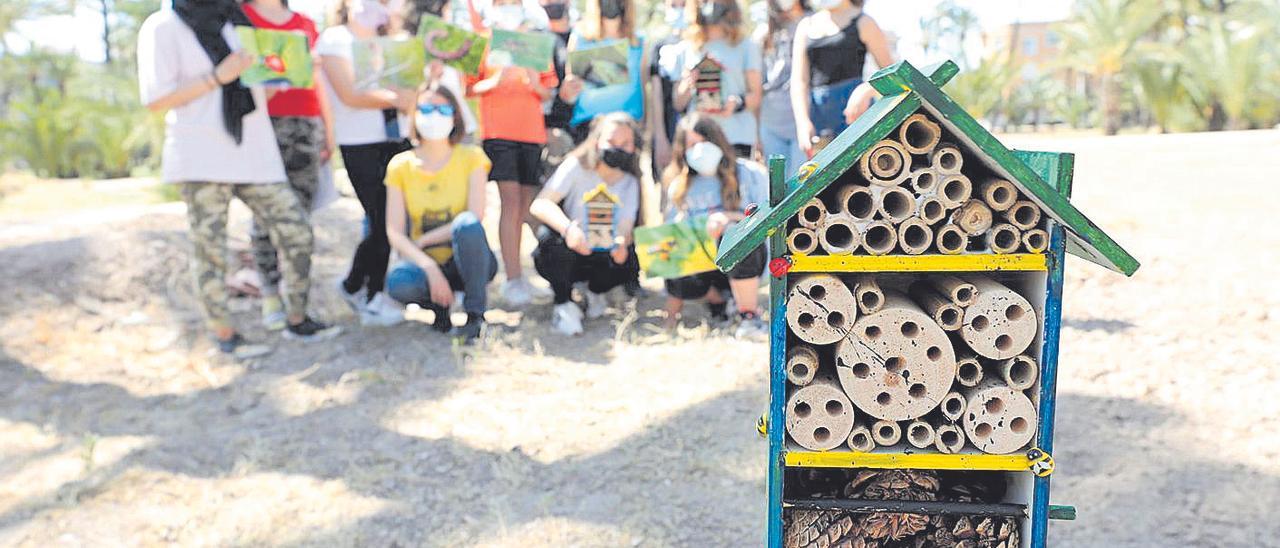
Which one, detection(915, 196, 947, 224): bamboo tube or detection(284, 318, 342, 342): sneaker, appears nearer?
detection(915, 196, 947, 224): bamboo tube

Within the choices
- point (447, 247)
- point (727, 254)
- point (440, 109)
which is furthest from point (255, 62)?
point (727, 254)

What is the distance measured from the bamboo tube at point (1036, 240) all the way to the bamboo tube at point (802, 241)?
42cm

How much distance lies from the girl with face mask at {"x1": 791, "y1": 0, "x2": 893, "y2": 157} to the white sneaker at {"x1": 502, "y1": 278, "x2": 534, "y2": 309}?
202 cm

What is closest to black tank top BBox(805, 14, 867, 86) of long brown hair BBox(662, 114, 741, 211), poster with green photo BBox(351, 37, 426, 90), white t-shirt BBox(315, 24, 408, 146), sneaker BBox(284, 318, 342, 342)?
long brown hair BBox(662, 114, 741, 211)

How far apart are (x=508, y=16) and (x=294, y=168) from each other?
1443 millimetres

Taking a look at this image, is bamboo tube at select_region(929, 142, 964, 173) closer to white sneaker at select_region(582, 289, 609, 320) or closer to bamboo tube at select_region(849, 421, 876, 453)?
bamboo tube at select_region(849, 421, 876, 453)

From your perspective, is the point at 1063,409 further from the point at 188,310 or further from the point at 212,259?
the point at 188,310

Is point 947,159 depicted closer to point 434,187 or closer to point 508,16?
point 434,187

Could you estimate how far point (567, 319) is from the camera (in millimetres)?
4859

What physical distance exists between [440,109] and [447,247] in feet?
2.39

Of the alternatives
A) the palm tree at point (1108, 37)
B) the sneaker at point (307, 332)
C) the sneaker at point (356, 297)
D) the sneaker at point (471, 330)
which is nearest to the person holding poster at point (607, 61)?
the sneaker at point (471, 330)

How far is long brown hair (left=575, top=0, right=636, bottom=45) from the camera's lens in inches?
194

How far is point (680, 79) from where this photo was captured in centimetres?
493

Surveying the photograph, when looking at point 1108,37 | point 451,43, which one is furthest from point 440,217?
point 1108,37
